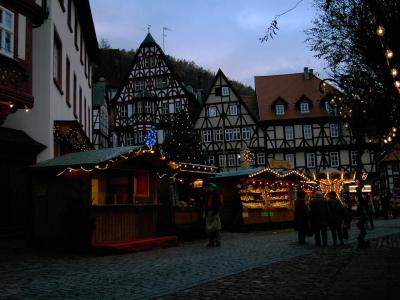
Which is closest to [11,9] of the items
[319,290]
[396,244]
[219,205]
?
[219,205]

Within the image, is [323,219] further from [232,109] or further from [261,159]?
[232,109]

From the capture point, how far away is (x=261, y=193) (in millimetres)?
26656

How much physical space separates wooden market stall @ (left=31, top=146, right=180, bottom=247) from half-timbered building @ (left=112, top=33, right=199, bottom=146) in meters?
36.2

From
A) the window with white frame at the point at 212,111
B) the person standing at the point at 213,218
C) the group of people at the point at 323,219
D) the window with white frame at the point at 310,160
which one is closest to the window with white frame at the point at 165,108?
the window with white frame at the point at 212,111

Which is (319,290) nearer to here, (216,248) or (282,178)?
(216,248)

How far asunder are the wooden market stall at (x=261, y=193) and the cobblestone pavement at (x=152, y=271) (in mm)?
9549

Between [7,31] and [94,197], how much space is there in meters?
5.34

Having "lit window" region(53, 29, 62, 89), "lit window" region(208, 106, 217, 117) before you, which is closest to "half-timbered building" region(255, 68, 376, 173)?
"lit window" region(208, 106, 217, 117)

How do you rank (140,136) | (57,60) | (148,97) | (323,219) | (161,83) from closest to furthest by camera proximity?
(323,219) < (57,60) < (140,136) < (148,97) < (161,83)

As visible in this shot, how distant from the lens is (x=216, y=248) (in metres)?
15.5

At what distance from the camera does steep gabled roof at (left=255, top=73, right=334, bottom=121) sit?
52.0 metres

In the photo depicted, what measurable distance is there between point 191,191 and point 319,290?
48.7 feet

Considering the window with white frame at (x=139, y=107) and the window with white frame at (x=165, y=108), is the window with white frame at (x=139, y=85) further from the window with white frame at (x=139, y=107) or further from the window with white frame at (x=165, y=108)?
the window with white frame at (x=165, y=108)

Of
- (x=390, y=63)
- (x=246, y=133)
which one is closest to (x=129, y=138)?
(x=246, y=133)
